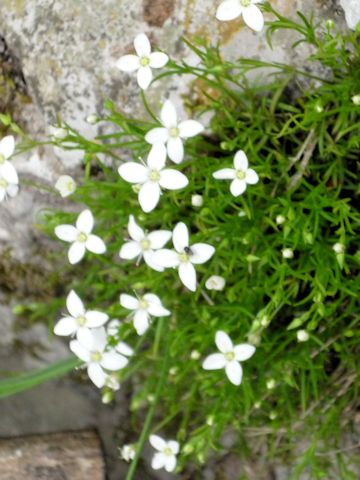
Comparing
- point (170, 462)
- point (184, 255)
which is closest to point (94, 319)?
point (184, 255)

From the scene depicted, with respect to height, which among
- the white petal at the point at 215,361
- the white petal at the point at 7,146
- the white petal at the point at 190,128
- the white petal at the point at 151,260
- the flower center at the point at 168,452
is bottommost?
the flower center at the point at 168,452

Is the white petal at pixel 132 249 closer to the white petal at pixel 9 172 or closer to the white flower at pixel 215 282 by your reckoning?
the white flower at pixel 215 282

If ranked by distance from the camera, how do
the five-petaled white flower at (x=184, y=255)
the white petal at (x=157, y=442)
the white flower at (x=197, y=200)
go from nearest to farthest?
the five-petaled white flower at (x=184, y=255) < the white flower at (x=197, y=200) < the white petal at (x=157, y=442)

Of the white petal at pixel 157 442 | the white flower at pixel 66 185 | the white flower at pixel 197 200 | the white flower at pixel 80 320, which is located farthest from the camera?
the white petal at pixel 157 442

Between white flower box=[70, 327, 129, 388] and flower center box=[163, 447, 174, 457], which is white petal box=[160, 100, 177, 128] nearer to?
white flower box=[70, 327, 129, 388]

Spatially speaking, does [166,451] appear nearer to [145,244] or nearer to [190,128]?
[145,244]

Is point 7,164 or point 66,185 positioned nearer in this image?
point 7,164

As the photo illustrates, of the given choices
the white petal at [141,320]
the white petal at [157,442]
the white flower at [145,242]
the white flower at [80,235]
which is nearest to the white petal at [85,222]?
the white flower at [80,235]
